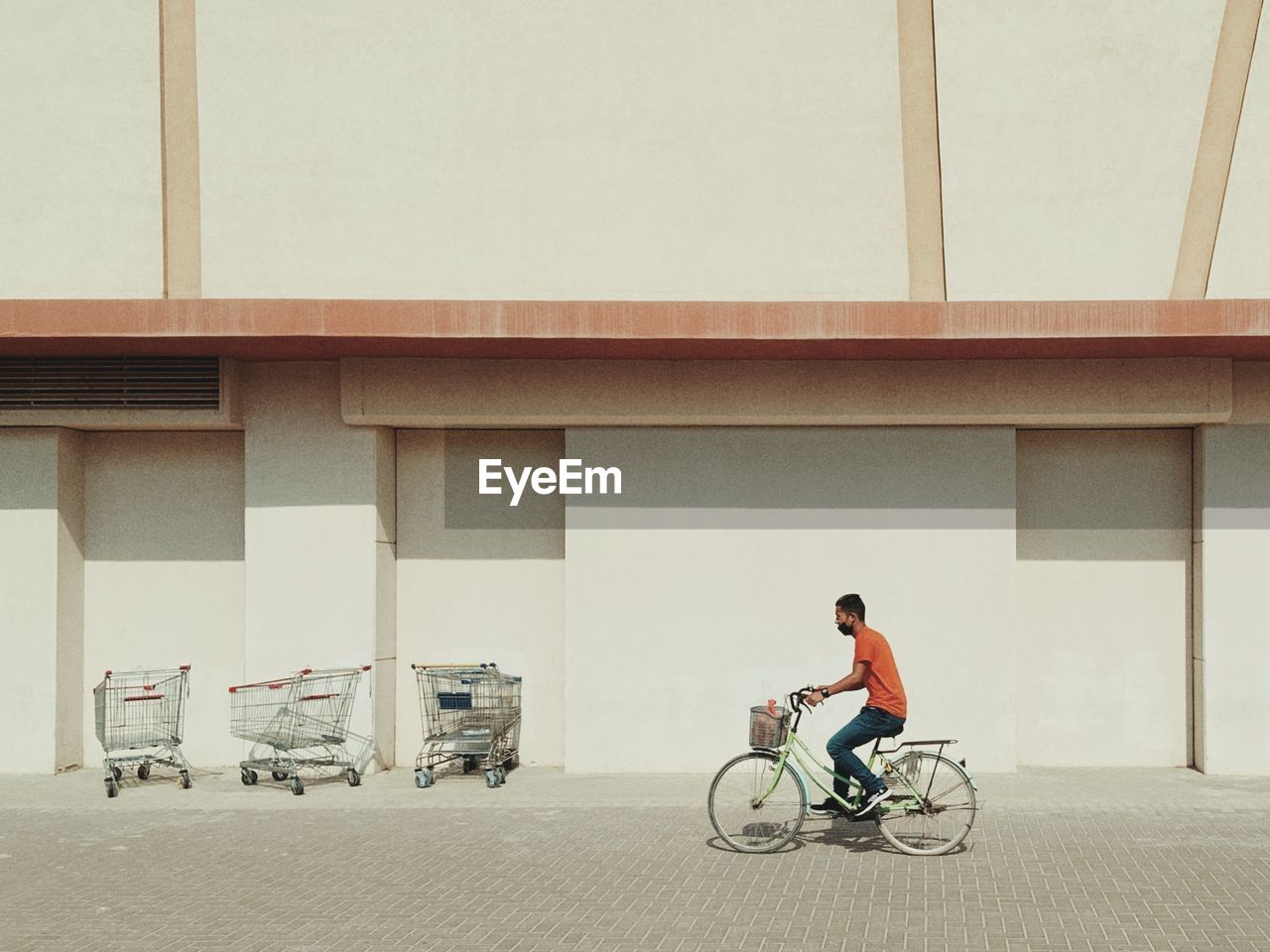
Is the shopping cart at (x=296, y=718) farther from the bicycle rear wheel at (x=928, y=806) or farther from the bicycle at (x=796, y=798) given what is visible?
the bicycle rear wheel at (x=928, y=806)

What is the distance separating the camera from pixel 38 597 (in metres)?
14.4

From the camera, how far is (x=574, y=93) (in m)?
14.2

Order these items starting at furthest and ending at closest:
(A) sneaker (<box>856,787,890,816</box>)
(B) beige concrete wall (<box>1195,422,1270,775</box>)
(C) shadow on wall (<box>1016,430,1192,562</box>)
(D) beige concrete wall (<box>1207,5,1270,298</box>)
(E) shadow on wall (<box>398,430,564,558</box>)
→ (E) shadow on wall (<box>398,430,564,558</box>), (C) shadow on wall (<box>1016,430,1192,562</box>), (B) beige concrete wall (<box>1195,422,1270,775</box>), (D) beige concrete wall (<box>1207,5,1270,298</box>), (A) sneaker (<box>856,787,890,816</box>)

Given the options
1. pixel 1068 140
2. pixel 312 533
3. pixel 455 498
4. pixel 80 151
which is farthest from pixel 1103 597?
pixel 80 151

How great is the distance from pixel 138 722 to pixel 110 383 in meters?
3.25

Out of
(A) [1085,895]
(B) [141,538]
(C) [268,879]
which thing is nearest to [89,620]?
(B) [141,538]

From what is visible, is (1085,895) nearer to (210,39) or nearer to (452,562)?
(452,562)

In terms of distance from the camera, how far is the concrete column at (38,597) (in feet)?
47.2

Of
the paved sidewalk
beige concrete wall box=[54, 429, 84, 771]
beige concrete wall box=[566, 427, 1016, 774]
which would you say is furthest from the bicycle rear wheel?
beige concrete wall box=[54, 429, 84, 771]

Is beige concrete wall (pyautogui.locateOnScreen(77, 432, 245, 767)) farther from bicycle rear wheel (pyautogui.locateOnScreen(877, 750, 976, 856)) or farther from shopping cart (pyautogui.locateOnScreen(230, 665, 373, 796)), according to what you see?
bicycle rear wheel (pyautogui.locateOnScreen(877, 750, 976, 856))

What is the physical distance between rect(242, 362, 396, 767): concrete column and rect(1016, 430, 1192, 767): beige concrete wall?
6413 mm

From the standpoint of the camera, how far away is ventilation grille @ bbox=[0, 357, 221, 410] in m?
14.1

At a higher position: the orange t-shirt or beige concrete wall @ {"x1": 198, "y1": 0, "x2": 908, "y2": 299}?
beige concrete wall @ {"x1": 198, "y1": 0, "x2": 908, "y2": 299}

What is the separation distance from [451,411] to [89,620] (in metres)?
4.45
